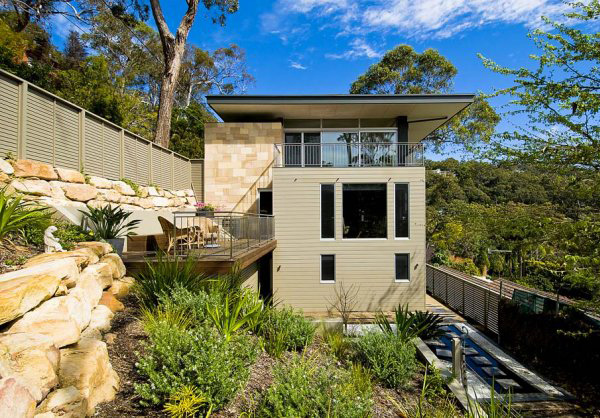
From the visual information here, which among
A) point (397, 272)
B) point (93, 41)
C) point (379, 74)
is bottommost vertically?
point (397, 272)

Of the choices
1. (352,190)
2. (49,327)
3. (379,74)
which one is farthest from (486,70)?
(379,74)

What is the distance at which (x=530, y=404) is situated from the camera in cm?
537

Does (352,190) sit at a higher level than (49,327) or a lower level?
higher

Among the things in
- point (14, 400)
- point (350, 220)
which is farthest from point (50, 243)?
point (350, 220)

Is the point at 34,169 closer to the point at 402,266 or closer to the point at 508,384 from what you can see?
the point at 508,384

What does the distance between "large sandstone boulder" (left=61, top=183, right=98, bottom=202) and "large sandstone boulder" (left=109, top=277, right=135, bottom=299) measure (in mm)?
2515

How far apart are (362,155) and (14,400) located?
11.1m

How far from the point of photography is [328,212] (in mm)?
11344

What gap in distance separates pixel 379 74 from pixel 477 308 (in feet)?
65.5

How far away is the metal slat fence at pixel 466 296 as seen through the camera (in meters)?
9.90

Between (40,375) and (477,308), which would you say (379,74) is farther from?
(40,375)

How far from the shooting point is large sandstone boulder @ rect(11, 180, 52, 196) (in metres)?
5.09

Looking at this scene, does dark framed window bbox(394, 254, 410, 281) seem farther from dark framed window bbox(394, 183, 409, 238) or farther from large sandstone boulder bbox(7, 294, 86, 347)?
large sandstone boulder bbox(7, 294, 86, 347)

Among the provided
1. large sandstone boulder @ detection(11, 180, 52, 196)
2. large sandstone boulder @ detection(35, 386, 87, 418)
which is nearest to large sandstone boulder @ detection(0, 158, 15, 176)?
large sandstone boulder @ detection(11, 180, 52, 196)
